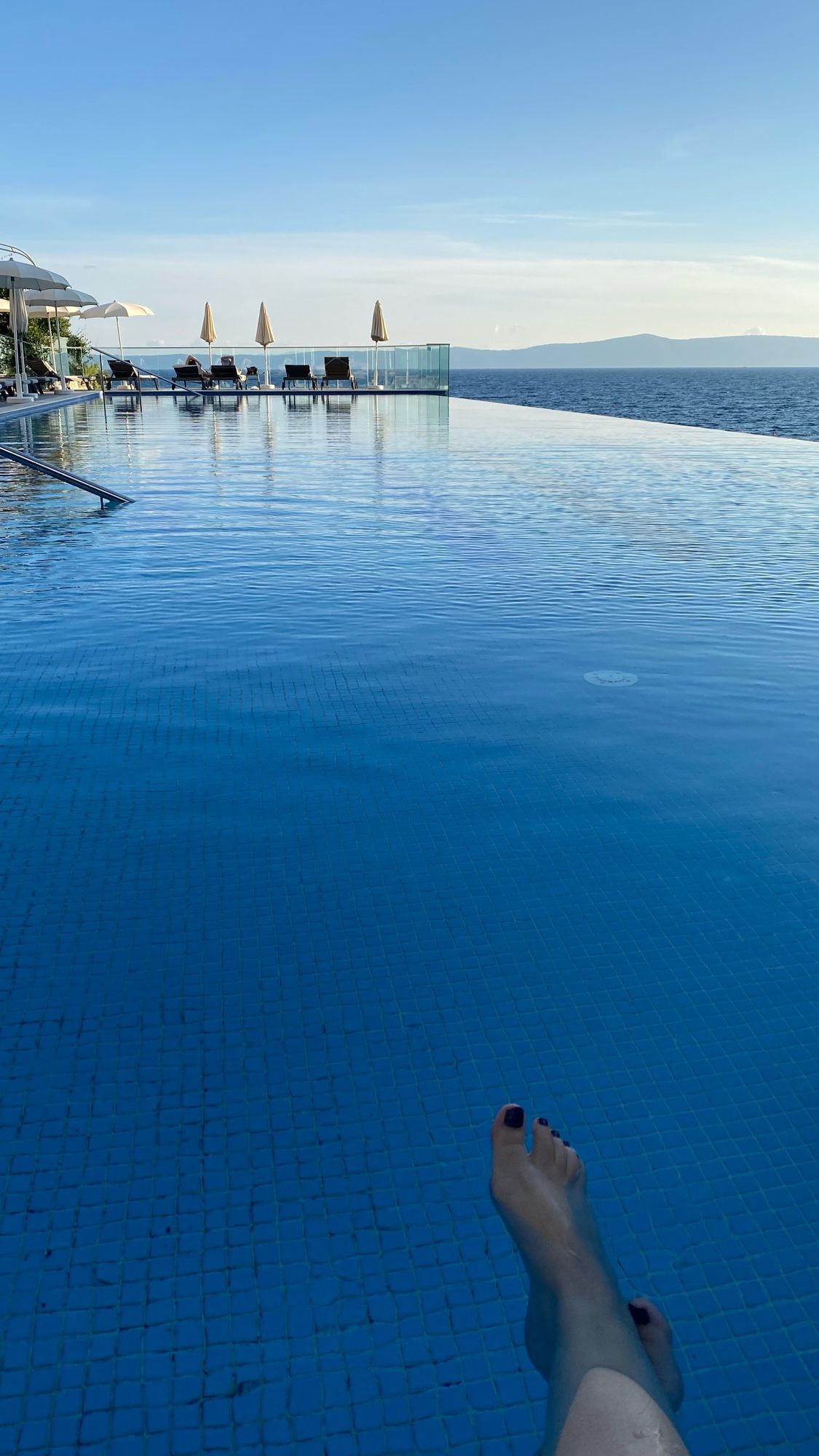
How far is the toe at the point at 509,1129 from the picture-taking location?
177cm

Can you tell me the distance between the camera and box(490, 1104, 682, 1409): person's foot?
1.45 meters

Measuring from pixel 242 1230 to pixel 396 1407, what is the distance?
414mm

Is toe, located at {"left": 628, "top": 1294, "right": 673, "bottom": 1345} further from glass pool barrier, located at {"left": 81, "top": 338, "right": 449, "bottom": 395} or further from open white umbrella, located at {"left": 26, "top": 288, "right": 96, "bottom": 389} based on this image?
glass pool barrier, located at {"left": 81, "top": 338, "right": 449, "bottom": 395}

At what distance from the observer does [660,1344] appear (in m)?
1.44

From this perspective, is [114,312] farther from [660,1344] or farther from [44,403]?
[660,1344]

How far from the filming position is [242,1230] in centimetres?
175

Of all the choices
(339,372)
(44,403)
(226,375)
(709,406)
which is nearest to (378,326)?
(339,372)

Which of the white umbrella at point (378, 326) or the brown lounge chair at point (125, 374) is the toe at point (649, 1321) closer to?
the brown lounge chair at point (125, 374)

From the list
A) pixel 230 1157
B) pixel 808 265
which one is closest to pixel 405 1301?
pixel 230 1157

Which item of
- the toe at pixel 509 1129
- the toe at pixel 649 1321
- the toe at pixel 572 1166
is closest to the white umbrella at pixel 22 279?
the toe at pixel 509 1129

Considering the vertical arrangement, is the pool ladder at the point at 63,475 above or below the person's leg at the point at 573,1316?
above

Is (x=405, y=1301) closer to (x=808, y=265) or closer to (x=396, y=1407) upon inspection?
(x=396, y=1407)

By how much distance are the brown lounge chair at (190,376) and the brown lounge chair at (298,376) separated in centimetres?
227

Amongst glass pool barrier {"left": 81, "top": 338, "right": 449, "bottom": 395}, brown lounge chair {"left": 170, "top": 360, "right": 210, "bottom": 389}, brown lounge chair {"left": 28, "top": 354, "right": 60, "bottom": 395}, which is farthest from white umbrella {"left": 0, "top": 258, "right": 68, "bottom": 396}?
glass pool barrier {"left": 81, "top": 338, "right": 449, "bottom": 395}
